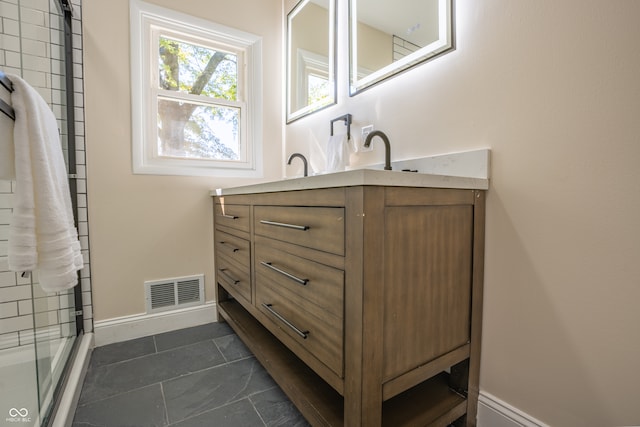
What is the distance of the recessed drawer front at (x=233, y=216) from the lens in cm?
148

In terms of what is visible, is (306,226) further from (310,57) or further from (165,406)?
(310,57)

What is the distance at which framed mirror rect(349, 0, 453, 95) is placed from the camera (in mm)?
1175

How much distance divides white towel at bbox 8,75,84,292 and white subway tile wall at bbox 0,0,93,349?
64 millimetres

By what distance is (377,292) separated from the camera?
0.78 metres

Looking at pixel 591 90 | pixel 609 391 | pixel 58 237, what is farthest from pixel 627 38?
pixel 58 237

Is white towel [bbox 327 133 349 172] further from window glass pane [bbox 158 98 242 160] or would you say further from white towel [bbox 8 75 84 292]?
Answer: white towel [bbox 8 75 84 292]

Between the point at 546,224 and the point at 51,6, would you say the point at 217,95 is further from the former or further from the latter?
the point at 546,224

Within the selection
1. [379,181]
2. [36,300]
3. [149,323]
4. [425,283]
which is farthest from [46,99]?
[425,283]

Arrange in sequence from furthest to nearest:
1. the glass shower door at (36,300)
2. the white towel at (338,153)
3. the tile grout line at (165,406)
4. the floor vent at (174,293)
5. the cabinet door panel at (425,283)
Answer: the floor vent at (174,293), the white towel at (338,153), the tile grout line at (165,406), the glass shower door at (36,300), the cabinet door panel at (425,283)

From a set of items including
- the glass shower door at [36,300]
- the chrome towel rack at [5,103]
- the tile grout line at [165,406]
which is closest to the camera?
the chrome towel rack at [5,103]

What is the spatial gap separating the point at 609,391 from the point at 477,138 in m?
0.84

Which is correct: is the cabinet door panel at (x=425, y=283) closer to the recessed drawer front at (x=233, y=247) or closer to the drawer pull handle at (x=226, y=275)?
the recessed drawer front at (x=233, y=247)

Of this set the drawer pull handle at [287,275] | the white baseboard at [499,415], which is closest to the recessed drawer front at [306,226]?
the drawer pull handle at [287,275]

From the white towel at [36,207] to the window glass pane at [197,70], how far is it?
1.33 m
